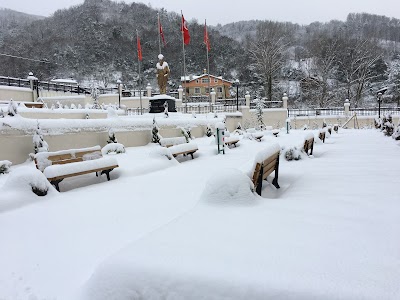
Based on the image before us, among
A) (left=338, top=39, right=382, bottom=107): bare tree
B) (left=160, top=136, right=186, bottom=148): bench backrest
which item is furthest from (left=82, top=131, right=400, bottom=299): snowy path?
(left=338, top=39, right=382, bottom=107): bare tree

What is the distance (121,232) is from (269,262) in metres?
2.22

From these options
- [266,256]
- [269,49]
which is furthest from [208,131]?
[269,49]

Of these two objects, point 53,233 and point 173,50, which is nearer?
point 53,233

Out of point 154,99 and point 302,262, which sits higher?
point 154,99

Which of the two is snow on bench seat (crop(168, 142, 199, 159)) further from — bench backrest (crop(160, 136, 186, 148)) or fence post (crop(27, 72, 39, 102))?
fence post (crop(27, 72, 39, 102))

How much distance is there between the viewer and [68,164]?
631 centimetres

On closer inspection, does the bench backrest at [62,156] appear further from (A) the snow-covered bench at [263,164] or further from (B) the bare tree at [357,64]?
(B) the bare tree at [357,64]

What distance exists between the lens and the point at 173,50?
70562 millimetres

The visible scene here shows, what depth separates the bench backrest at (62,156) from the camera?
260 inches

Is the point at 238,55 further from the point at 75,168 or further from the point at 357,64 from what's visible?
the point at 75,168

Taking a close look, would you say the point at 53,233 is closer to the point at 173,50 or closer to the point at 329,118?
the point at 329,118

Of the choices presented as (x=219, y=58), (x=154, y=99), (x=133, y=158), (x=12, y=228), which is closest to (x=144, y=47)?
(x=219, y=58)

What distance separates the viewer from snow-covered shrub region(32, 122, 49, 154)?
8.36 metres

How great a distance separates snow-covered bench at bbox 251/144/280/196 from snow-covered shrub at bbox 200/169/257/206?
0.60 meters
